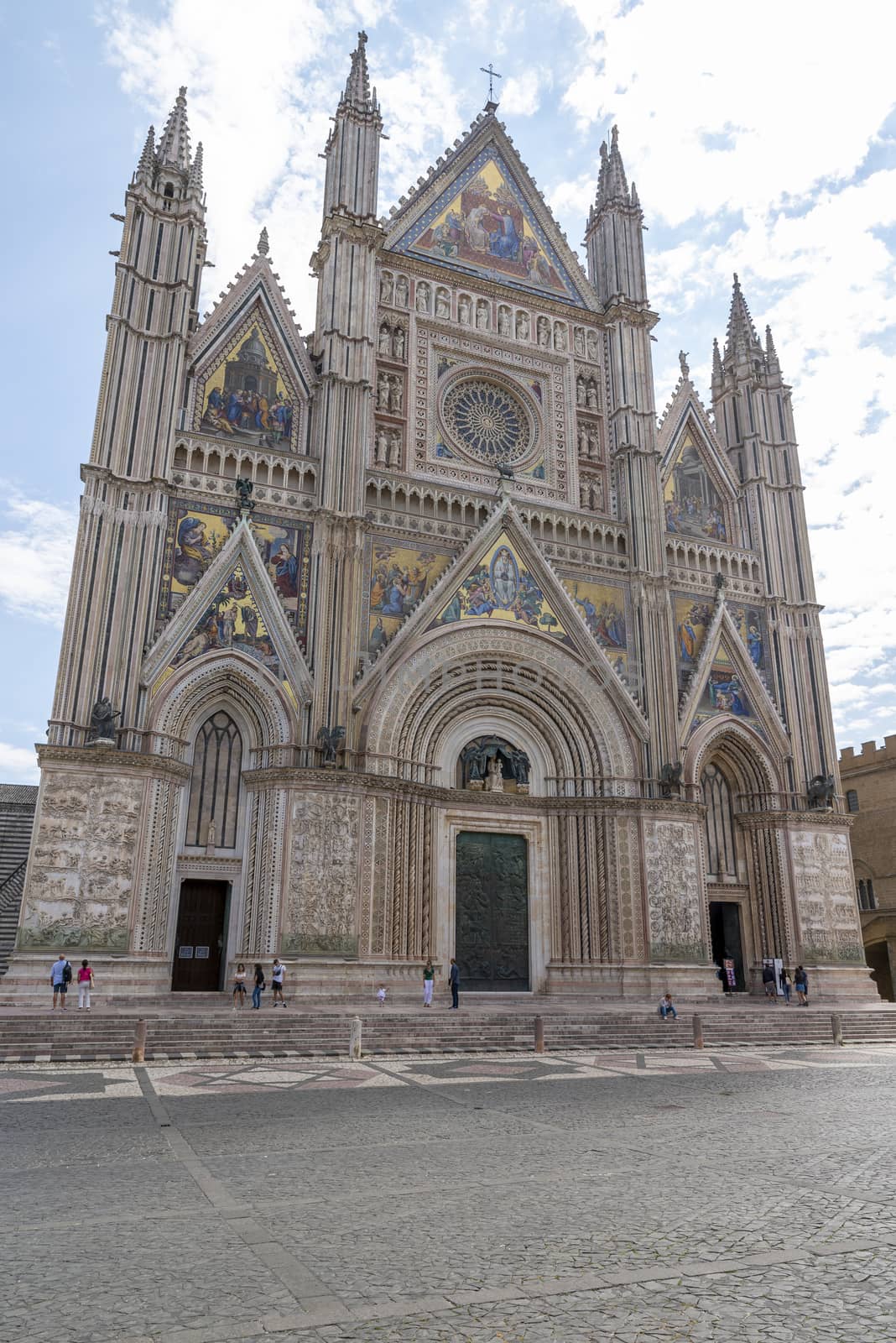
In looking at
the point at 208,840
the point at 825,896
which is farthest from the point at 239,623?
the point at 825,896

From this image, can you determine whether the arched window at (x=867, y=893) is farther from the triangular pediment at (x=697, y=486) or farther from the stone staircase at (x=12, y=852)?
the stone staircase at (x=12, y=852)

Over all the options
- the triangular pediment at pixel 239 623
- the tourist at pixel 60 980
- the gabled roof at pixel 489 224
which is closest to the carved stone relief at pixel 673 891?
the triangular pediment at pixel 239 623

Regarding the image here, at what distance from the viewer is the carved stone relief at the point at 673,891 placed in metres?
25.2

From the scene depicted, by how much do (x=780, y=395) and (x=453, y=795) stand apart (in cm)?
1906

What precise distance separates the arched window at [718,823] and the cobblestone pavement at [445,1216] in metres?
17.2

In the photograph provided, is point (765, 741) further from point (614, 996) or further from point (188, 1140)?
point (188, 1140)

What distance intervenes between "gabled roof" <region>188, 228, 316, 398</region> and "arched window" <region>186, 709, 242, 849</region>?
9.83 meters

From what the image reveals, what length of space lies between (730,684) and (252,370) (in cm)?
1663

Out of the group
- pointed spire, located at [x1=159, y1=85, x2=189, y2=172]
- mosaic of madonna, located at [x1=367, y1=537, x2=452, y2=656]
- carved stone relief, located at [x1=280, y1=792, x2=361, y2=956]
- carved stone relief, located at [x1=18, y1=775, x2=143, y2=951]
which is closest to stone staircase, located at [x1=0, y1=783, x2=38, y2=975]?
carved stone relief, located at [x1=18, y1=775, x2=143, y2=951]

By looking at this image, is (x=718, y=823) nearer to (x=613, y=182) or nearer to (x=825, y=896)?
(x=825, y=896)

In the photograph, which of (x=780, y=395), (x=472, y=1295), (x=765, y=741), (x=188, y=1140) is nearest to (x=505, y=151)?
(x=780, y=395)

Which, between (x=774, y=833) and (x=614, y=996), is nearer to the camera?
(x=614, y=996)

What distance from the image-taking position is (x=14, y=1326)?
417 centimetres

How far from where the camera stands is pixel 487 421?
29.5 metres
